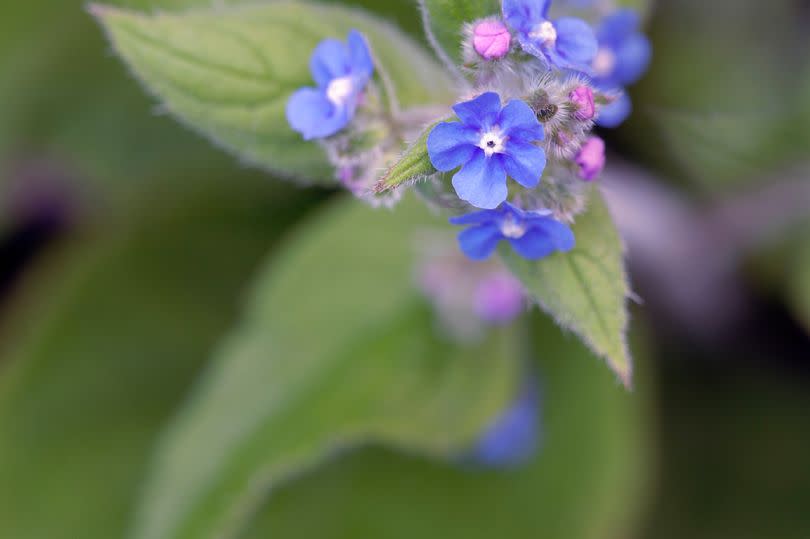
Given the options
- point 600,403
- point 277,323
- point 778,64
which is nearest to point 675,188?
point 778,64

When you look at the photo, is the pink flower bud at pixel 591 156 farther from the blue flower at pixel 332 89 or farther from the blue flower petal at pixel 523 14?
the blue flower at pixel 332 89

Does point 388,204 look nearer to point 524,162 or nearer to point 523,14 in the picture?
point 524,162

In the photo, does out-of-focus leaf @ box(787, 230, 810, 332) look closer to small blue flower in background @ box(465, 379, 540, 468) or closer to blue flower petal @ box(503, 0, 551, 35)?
small blue flower in background @ box(465, 379, 540, 468)

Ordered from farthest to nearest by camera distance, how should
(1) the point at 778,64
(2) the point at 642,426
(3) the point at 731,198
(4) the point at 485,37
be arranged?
(1) the point at 778,64, (2) the point at 642,426, (3) the point at 731,198, (4) the point at 485,37

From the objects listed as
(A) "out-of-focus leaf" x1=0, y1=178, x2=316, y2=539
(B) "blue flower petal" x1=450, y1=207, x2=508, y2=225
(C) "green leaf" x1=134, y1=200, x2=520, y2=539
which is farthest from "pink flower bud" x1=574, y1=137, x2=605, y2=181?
(A) "out-of-focus leaf" x1=0, y1=178, x2=316, y2=539

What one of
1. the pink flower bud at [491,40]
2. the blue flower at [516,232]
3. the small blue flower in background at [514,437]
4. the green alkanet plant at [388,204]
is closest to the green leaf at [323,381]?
the green alkanet plant at [388,204]

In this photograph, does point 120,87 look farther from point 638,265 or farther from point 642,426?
point 642,426
